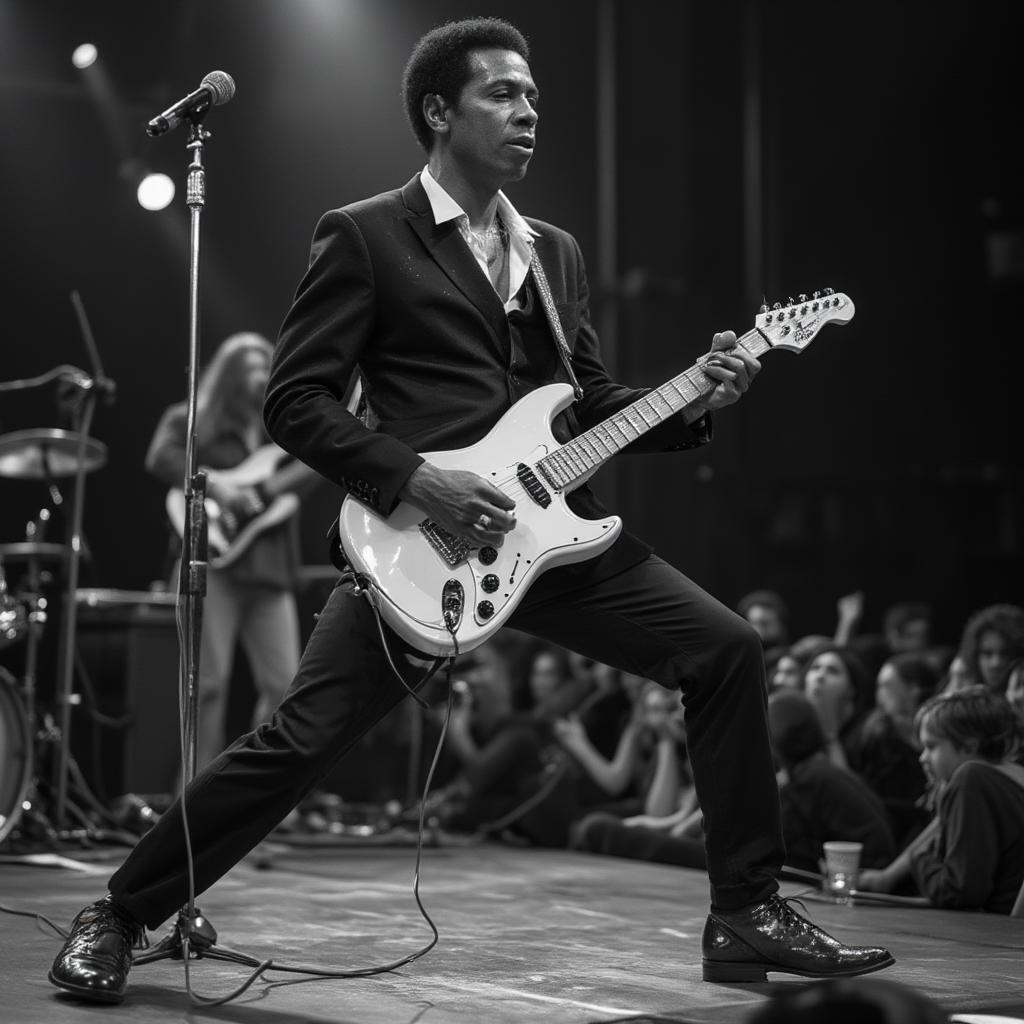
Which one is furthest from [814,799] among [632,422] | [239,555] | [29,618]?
[29,618]

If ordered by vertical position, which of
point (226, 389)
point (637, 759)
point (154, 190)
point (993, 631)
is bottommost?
point (637, 759)

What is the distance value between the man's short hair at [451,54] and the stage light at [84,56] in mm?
5458

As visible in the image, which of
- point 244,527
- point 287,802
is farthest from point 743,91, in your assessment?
point 287,802

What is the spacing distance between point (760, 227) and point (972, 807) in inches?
253

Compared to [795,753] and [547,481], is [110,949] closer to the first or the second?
[547,481]

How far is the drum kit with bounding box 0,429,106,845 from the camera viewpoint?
598 cm

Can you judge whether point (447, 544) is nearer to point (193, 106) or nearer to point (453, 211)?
point (453, 211)

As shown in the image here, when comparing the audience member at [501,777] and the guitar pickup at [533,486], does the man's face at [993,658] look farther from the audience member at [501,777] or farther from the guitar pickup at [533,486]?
the guitar pickup at [533,486]

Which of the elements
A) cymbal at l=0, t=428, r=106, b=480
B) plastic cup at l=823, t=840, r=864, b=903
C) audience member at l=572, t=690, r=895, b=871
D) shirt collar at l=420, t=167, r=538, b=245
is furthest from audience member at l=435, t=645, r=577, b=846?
shirt collar at l=420, t=167, r=538, b=245

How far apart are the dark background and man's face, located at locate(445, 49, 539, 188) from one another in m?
6.37

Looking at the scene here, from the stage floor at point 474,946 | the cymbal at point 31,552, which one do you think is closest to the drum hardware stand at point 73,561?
the cymbal at point 31,552

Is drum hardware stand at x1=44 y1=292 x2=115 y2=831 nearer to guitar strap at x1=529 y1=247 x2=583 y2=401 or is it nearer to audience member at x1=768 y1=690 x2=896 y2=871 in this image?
audience member at x1=768 y1=690 x2=896 y2=871

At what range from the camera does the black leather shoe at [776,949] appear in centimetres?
312

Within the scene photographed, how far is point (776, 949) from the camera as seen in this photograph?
10.3 ft
